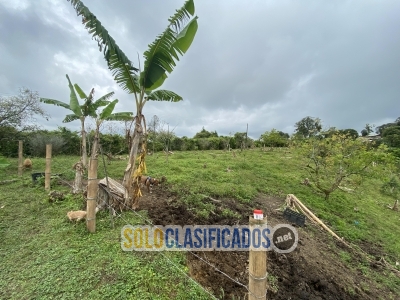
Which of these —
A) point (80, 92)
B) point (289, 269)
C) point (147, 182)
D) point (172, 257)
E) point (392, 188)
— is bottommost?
point (289, 269)

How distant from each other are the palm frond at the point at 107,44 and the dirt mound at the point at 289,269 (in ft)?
9.95

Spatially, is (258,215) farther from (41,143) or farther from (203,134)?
(203,134)

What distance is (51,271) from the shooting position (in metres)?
2.29

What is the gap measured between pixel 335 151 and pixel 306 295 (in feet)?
22.0

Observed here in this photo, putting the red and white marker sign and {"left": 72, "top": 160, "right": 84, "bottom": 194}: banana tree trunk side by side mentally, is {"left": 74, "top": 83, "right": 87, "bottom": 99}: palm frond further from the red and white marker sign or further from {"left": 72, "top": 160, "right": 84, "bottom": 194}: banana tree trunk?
the red and white marker sign

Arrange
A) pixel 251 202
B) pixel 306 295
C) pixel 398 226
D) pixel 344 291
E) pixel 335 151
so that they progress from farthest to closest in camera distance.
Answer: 1. pixel 335 151
2. pixel 398 226
3. pixel 251 202
4. pixel 344 291
5. pixel 306 295

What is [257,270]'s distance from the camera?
4.34 ft

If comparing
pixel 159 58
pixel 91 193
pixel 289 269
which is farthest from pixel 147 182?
pixel 289 269

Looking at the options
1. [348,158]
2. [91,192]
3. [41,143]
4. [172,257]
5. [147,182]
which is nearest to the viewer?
[172,257]

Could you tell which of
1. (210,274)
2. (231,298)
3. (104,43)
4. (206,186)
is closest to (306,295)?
(231,298)

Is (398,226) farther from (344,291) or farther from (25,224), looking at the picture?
(25,224)

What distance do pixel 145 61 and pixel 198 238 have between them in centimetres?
347

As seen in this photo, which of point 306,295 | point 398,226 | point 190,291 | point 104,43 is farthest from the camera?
point 398,226

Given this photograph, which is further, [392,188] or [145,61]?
[392,188]
